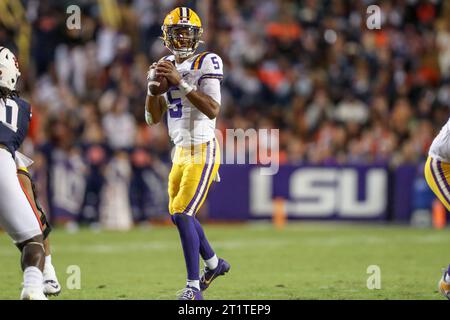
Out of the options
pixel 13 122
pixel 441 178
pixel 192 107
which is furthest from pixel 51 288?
pixel 441 178

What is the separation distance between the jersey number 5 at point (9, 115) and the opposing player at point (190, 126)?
105 cm

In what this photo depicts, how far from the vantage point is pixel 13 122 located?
634 cm

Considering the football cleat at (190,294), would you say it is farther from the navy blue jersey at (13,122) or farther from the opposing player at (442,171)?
the opposing player at (442,171)

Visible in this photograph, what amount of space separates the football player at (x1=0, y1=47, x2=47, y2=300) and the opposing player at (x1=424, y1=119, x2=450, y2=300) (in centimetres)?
295

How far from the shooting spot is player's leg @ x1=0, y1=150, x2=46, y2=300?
598 centimetres

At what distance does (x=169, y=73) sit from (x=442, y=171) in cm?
217

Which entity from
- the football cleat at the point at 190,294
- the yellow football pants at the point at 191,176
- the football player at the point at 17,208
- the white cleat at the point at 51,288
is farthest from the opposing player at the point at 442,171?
the football player at the point at 17,208

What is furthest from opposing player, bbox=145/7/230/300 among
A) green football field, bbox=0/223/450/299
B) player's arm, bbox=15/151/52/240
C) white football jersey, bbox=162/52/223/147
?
player's arm, bbox=15/151/52/240

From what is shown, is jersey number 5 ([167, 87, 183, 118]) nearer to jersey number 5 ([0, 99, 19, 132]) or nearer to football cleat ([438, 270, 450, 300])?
jersey number 5 ([0, 99, 19, 132])

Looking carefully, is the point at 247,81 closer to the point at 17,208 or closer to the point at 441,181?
the point at 441,181

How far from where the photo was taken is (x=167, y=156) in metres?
14.8

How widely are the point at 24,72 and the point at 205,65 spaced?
9.29 m
